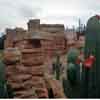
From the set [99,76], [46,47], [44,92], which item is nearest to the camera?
[99,76]

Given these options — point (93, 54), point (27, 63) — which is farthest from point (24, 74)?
point (93, 54)

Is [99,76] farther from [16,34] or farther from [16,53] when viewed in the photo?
[16,34]

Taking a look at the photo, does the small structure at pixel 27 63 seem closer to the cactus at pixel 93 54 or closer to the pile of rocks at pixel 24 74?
the pile of rocks at pixel 24 74

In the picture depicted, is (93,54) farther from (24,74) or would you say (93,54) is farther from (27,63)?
(27,63)

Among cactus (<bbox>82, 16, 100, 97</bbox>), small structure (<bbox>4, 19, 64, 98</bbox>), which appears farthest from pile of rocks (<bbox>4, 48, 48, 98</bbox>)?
cactus (<bbox>82, 16, 100, 97</bbox>)

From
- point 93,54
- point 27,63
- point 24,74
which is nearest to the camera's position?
point 93,54

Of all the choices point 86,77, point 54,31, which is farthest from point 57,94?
point 54,31

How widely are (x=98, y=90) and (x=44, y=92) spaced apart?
1510 mm

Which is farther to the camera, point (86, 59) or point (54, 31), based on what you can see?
point (54, 31)

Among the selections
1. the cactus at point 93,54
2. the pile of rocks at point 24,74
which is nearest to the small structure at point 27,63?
the pile of rocks at point 24,74

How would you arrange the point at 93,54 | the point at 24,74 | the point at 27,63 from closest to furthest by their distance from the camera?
the point at 93,54 → the point at 24,74 → the point at 27,63

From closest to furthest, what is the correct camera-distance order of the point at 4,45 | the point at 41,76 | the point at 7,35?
the point at 41,76 → the point at 4,45 → the point at 7,35

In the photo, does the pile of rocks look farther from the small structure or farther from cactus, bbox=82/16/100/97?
cactus, bbox=82/16/100/97

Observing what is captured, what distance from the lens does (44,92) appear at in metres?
2.48
